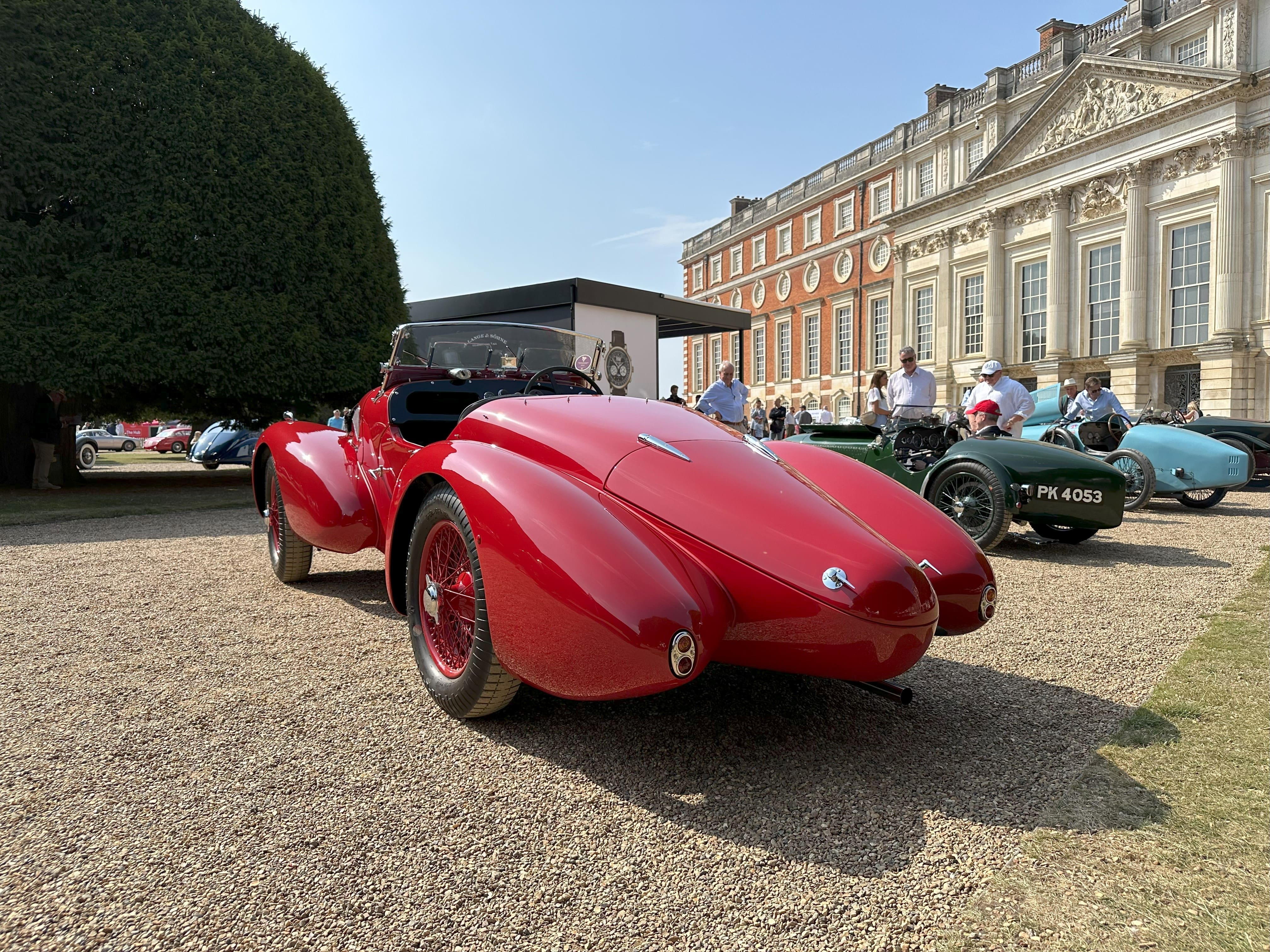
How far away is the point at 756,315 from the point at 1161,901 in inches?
1803

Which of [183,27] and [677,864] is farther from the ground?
[183,27]

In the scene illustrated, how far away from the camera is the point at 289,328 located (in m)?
13.6

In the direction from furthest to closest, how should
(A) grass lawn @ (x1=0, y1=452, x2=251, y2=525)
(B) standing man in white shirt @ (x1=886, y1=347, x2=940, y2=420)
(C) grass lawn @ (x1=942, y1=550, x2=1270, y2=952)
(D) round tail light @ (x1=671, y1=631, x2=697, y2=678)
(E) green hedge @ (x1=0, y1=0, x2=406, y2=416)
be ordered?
(E) green hedge @ (x1=0, y1=0, x2=406, y2=416) → (A) grass lawn @ (x1=0, y1=452, x2=251, y2=525) → (B) standing man in white shirt @ (x1=886, y1=347, x2=940, y2=420) → (D) round tail light @ (x1=671, y1=631, x2=697, y2=678) → (C) grass lawn @ (x1=942, y1=550, x2=1270, y2=952)

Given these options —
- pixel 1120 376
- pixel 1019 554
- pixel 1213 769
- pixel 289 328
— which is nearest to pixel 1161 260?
pixel 1120 376

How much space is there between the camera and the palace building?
21938 mm

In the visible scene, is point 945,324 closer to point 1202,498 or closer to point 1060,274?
point 1060,274

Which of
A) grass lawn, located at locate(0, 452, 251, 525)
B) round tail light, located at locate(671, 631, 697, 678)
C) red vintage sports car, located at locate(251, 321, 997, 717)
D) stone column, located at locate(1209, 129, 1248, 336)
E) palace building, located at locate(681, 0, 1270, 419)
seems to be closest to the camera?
round tail light, located at locate(671, 631, 697, 678)

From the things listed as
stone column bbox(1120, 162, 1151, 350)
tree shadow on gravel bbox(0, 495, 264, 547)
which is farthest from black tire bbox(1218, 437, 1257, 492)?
stone column bbox(1120, 162, 1151, 350)

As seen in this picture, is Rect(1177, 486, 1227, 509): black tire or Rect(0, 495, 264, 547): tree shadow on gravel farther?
Rect(1177, 486, 1227, 509): black tire

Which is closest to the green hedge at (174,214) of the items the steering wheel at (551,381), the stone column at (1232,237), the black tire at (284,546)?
the black tire at (284,546)

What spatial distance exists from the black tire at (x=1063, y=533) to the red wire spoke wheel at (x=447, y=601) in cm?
567

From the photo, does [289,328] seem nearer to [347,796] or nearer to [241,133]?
[241,133]

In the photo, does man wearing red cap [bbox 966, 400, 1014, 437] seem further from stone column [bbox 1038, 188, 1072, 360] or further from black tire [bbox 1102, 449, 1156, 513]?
stone column [bbox 1038, 188, 1072, 360]

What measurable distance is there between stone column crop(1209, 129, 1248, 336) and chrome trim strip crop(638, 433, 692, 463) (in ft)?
83.6
